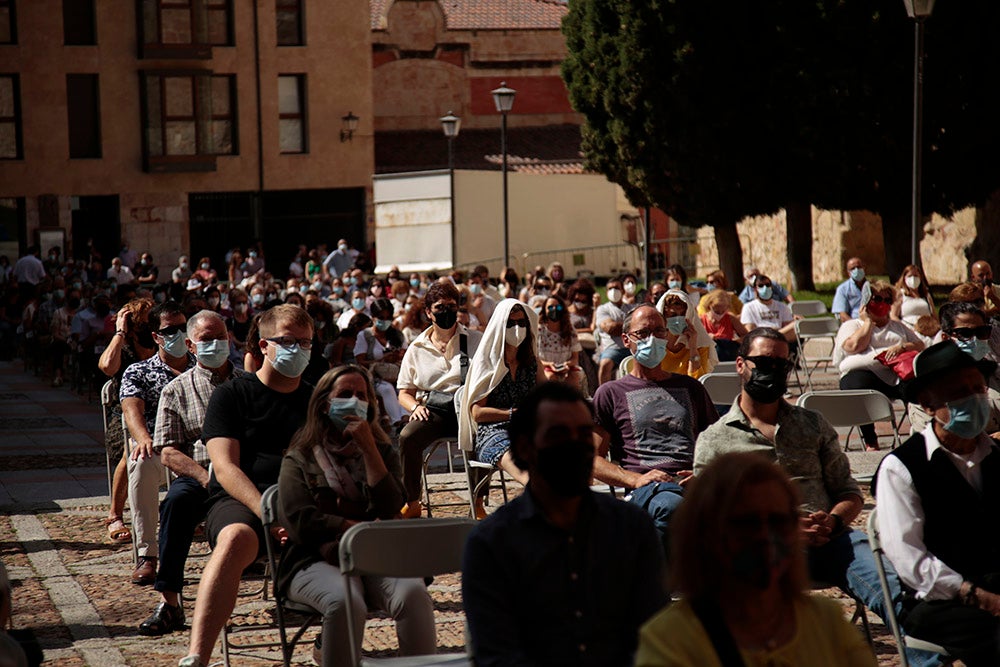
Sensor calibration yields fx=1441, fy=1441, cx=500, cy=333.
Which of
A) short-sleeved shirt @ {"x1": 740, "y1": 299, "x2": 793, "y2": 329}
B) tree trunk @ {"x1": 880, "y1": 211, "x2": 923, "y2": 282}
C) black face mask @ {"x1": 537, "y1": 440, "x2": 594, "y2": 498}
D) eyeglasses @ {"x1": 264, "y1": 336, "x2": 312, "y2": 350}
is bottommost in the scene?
short-sleeved shirt @ {"x1": 740, "y1": 299, "x2": 793, "y2": 329}

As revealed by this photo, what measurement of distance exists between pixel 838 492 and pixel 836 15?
18.0m

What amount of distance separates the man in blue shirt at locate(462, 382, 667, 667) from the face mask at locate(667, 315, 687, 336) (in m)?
5.85

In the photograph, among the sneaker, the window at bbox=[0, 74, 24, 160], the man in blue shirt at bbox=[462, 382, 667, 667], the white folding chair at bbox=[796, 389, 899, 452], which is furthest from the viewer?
the window at bbox=[0, 74, 24, 160]

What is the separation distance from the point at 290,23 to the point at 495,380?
37.3 metres

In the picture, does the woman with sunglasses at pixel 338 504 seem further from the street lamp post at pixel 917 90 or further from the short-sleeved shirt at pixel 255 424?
the street lamp post at pixel 917 90

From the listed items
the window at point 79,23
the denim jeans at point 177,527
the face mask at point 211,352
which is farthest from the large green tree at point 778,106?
the window at point 79,23

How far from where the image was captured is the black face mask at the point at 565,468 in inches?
160

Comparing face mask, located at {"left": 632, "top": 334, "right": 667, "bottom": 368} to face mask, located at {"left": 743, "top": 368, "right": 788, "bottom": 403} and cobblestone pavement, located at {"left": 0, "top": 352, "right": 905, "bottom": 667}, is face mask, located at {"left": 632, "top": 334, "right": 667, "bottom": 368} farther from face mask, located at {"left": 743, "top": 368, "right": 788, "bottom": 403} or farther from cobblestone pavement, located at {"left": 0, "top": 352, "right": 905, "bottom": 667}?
cobblestone pavement, located at {"left": 0, "top": 352, "right": 905, "bottom": 667}

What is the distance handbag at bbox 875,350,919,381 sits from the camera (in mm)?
10992

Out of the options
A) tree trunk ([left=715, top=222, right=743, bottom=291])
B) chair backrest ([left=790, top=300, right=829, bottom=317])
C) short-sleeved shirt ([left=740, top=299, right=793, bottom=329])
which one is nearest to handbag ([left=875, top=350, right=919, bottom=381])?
short-sleeved shirt ([left=740, top=299, right=793, bottom=329])

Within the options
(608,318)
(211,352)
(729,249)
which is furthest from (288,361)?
(729,249)

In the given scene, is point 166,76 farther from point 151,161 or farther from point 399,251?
point 399,251

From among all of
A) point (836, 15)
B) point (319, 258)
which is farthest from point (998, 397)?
point (319, 258)

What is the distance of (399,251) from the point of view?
121ft
